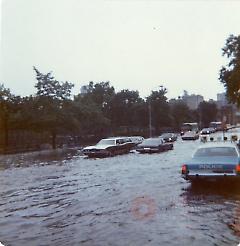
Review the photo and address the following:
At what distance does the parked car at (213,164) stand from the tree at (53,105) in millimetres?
2846

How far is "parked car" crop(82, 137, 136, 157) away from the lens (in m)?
13.6

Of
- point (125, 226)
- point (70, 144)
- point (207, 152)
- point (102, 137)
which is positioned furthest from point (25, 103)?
point (125, 226)

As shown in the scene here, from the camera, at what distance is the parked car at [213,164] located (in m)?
8.30

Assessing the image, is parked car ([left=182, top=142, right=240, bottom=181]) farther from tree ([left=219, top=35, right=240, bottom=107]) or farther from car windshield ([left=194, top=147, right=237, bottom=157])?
tree ([left=219, top=35, right=240, bottom=107])

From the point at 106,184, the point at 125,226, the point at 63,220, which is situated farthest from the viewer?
the point at 106,184

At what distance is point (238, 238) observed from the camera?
13.9 feet

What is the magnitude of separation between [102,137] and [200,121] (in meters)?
3.04

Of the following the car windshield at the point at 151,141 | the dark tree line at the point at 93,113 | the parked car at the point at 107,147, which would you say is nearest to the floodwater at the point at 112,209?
the dark tree line at the point at 93,113

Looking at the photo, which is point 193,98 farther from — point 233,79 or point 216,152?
point 233,79

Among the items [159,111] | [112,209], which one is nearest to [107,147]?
[159,111]

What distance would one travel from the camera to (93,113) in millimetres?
9477

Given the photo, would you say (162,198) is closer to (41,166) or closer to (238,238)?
(238,238)

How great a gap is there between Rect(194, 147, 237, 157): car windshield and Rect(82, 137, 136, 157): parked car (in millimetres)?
4190

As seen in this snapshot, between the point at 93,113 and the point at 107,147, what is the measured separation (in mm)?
5806
